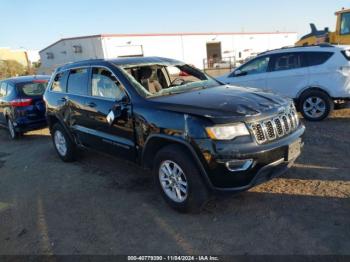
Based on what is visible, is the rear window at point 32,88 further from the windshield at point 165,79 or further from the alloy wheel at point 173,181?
the alloy wheel at point 173,181

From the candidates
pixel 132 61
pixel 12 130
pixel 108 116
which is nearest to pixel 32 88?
pixel 12 130

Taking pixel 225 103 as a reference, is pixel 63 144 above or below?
below

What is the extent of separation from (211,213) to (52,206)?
2164mm

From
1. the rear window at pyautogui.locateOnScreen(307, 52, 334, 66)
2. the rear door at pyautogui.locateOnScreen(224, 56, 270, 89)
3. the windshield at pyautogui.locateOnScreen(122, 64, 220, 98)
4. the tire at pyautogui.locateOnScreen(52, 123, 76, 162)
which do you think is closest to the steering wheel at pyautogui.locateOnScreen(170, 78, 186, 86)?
the windshield at pyautogui.locateOnScreen(122, 64, 220, 98)

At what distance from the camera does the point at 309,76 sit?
7496mm

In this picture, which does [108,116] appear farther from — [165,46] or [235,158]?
[165,46]

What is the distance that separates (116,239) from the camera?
3.52 meters

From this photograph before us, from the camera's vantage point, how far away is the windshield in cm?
441

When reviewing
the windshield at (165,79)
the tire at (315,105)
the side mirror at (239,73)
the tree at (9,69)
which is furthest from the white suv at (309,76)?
the tree at (9,69)

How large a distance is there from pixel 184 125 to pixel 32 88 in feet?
21.1

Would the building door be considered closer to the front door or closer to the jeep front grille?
the front door

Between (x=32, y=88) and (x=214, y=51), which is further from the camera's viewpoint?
(x=214, y=51)

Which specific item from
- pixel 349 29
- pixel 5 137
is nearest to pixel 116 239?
pixel 5 137

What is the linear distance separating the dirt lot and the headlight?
3.22 feet
